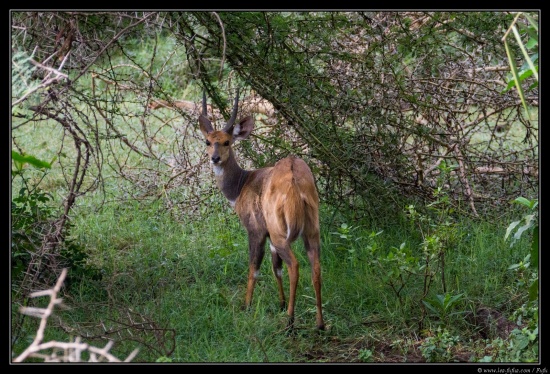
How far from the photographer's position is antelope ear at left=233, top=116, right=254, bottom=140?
522 centimetres

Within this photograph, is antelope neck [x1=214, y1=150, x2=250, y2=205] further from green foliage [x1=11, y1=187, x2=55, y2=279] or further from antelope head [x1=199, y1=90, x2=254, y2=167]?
green foliage [x1=11, y1=187, x2=55, y2=279]

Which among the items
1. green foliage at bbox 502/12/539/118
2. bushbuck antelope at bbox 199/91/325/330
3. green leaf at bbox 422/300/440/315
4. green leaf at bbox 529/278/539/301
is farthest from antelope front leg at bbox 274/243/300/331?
green foliage at bbox 502/12/539/118

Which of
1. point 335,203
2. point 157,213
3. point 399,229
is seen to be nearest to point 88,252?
point 157,213

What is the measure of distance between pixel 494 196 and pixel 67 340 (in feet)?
11.7

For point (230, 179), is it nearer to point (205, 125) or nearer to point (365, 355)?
point (205, 125)

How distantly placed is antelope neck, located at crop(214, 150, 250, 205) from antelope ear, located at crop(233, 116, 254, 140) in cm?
16

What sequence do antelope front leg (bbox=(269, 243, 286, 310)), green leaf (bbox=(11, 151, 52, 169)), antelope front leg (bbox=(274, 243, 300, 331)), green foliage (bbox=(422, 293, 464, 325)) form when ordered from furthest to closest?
antelope front leg (bbox=(269, 243, 286, 310))
antelope front leg (bbox=(274, 243, 300, 331))
green foliage (bbox=(422, 293, 464, 325))
green leaf (bbox=(11, 151, 52, 169))

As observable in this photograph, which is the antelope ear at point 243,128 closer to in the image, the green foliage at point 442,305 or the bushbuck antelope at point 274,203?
the bushbuck antelope at point 274,203

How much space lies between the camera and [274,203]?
4.62 meters

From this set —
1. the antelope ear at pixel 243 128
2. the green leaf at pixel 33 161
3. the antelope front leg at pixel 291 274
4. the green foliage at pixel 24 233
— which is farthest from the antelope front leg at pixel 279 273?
the green leaf at pixel 33 161

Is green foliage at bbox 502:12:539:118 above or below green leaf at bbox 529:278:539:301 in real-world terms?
above

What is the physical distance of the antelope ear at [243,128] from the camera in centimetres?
522
